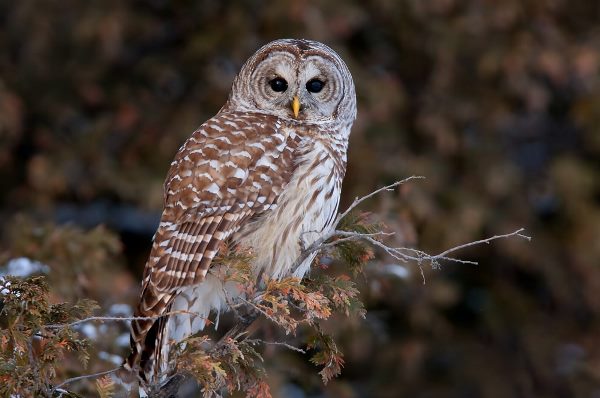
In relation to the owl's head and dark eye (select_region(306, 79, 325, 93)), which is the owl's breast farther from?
dark eye (select_region(306, 79, 325, 93))

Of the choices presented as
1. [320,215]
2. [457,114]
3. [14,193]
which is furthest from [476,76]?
[320,215]

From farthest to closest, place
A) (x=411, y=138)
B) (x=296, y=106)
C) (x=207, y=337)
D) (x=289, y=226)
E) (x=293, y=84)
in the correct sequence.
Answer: (x=411, y=138) < (x=293, y=84) < (x=296, y=106) < (x=289, y=226) < (x=207, y=337)

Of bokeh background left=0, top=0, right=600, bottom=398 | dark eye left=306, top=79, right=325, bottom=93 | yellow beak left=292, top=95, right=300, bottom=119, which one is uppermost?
dark eye left=306, top=79, right=325, bottom=93

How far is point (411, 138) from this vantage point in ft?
35.5

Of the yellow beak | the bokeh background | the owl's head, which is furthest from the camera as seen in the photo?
the bokeh background

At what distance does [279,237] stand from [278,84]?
0.86 meters

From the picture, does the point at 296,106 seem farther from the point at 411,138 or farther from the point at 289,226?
the point at 411,138

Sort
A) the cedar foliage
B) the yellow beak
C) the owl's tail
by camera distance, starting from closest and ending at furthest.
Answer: the cedar foliage < the owl's tail < the yellow beak

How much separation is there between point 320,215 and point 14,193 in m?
5.68

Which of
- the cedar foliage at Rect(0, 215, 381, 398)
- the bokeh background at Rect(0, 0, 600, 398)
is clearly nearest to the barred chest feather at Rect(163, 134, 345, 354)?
the cedar foliage at Rect(0, 215, 381, 398)

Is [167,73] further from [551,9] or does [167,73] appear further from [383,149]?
[551,9]

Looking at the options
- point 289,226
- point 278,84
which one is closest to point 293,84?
point 278,84

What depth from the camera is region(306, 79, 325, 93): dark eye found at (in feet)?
18.2

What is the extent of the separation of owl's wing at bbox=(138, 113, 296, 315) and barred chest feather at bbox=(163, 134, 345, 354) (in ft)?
0.21
